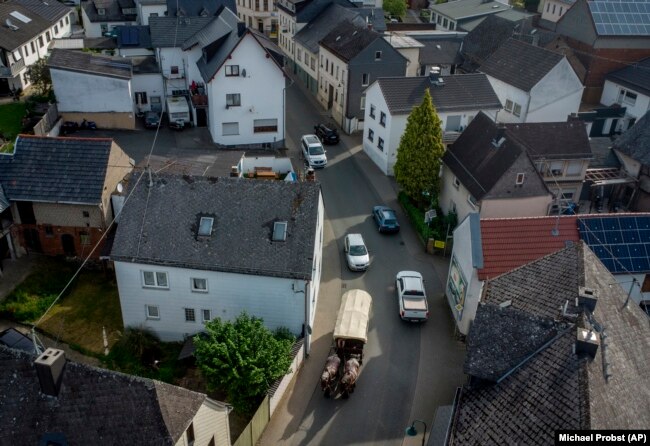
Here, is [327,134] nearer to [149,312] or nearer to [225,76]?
[225,76]

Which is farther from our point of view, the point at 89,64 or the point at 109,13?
the point at 109,13

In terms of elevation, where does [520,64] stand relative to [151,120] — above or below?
above

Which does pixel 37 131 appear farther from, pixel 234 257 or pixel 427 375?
pixel 427 375

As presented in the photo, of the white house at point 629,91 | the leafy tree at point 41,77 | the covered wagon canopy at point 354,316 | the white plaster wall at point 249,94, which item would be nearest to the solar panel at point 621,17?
the white house at point 629,91

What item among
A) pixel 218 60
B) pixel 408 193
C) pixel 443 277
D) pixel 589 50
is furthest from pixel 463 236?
pixel 589 50

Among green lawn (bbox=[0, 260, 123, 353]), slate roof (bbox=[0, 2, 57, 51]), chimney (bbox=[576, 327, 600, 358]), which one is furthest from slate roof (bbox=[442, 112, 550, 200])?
slate roof (bbox=[0, 2, 57, 51])

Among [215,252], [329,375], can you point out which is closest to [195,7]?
[215,252]
